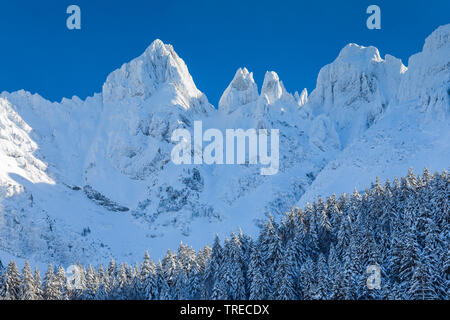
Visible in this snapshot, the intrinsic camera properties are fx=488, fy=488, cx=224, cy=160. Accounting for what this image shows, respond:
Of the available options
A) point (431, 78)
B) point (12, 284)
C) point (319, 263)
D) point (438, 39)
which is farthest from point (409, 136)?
point (12, 284)

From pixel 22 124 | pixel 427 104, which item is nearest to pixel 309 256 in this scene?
pixel 427 104

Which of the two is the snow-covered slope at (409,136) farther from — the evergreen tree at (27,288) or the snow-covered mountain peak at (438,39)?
the evergreen tree at (27,288)

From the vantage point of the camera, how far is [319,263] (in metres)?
57.5

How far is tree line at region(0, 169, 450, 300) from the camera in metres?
51.3

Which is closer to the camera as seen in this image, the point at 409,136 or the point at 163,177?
the point at 409,136

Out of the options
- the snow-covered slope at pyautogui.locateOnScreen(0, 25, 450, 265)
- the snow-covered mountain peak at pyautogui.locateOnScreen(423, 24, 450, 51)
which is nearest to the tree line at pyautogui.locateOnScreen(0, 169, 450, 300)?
the snow-covered slope at pyautogui.locateOnScreen(0, 25, 450, 265)

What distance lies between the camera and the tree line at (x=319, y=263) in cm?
5128

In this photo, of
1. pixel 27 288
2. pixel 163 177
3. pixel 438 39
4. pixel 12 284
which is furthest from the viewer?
pixel 163 177

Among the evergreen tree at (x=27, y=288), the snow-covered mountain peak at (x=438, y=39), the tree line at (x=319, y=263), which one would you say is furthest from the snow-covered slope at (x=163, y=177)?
the evergreen tree at (x=27, y=288)

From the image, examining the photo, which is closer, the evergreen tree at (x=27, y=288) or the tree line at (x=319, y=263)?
the tree line at (x=319, y=263)

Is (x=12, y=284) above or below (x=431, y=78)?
below

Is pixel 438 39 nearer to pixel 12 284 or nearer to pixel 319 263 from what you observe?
pixel 319 263

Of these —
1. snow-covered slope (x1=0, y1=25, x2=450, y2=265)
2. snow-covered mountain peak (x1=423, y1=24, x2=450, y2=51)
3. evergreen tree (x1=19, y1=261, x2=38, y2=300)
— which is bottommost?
→ evergreen tree (x1=19, y1=261, x2=38, y2=300)

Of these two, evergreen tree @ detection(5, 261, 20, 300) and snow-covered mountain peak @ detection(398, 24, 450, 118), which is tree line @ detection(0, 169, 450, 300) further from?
snow-covered mountain peak @ detection(398, 24, 450, 118)
